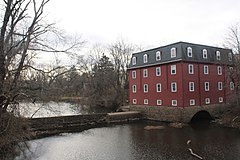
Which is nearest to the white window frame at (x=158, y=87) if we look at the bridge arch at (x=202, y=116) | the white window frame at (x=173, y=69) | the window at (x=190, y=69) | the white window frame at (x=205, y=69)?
the white window frame at (x=173, y=69)

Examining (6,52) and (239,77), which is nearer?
(6,52)

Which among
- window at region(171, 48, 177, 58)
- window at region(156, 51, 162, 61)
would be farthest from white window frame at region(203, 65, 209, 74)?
window at region(156, 51, 162, 61)

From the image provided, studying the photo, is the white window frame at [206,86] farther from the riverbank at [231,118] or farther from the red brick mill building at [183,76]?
the riverbank at [231,118]

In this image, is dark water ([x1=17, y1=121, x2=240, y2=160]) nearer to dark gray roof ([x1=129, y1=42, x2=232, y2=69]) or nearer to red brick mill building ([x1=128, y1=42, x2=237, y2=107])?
red brick mill building ([x1=128, y1=42, x2=237, y2=107])

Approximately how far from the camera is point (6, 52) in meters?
9.87

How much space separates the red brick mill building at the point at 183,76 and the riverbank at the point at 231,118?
2743mm

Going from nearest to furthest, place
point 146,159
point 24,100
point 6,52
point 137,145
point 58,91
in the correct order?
1. point 6,52
2. point 24,100
3. point 58,91
4. point 146,159
5. point 137,145

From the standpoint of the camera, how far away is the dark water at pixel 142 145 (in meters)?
14.3

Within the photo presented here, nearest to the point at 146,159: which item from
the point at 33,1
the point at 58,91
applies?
the point at 58,91

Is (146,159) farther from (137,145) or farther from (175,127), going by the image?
(175,127)

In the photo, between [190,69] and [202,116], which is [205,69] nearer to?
[190,69]

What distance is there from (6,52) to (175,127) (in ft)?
61.0

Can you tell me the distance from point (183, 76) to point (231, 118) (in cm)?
688

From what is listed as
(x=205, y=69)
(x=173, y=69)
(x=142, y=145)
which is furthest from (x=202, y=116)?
(x=142, y=145)
